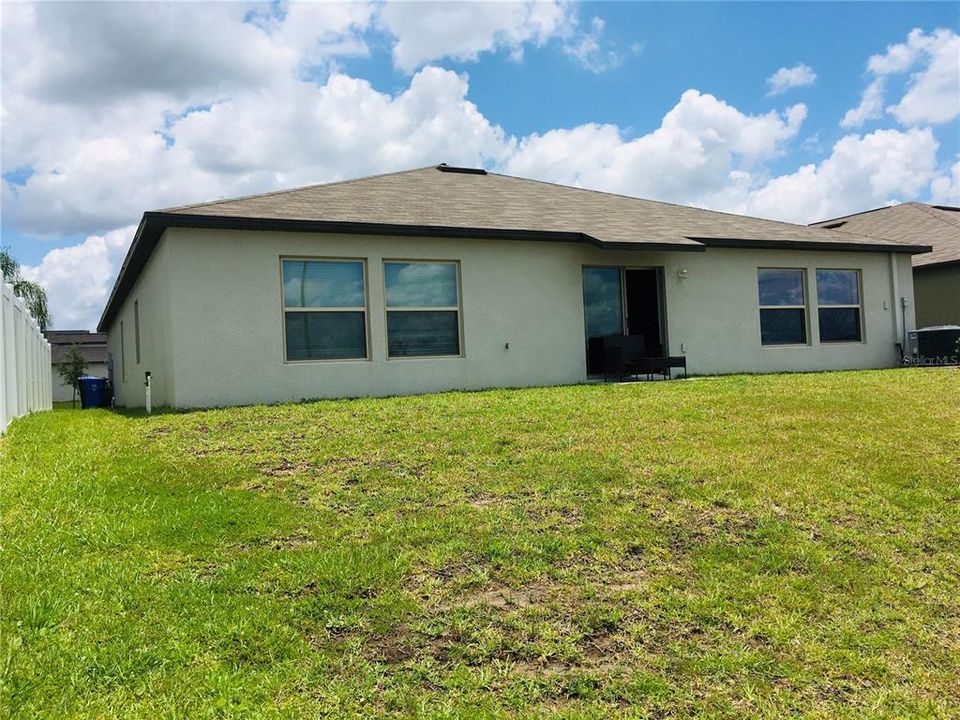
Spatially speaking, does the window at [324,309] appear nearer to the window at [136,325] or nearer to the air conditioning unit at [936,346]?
the window at [136,325]

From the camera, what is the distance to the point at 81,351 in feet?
136

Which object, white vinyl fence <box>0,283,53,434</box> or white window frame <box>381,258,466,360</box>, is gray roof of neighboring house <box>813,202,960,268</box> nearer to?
white window frame <box>381,258,466,360</box>

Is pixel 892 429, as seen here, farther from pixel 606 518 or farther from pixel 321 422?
pixel 321 422

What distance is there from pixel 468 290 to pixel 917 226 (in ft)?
53.2

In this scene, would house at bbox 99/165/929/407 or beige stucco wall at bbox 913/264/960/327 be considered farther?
beige stucco wall at bbox 913/264/960/327

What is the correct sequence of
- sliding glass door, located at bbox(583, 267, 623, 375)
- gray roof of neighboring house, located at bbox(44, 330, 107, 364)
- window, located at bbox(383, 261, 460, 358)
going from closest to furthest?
1. window, located at bbox(383, 261, 460, 358)
2. sliding glass door, located at bbox(583, 267, 623, 375)
3. gray roof of neighboring house, located at bbox(44, 330, 107, 364)

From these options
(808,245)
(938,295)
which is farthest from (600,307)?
(938,295)

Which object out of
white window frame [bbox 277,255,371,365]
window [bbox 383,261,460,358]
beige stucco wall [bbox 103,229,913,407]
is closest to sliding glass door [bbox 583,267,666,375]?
beige stucco wall [bbox 103,229,913,407]

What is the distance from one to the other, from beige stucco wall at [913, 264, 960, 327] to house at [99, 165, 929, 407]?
2505mm

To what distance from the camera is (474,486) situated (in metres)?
6.31

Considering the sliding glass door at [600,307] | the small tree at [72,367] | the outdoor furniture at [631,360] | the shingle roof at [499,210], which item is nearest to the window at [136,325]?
the shingle roof at [499,210]

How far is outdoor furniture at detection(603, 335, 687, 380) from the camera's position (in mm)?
13617

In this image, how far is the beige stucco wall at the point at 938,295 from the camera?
1908 centimetres

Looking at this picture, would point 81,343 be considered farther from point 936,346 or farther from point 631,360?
point 936,346
